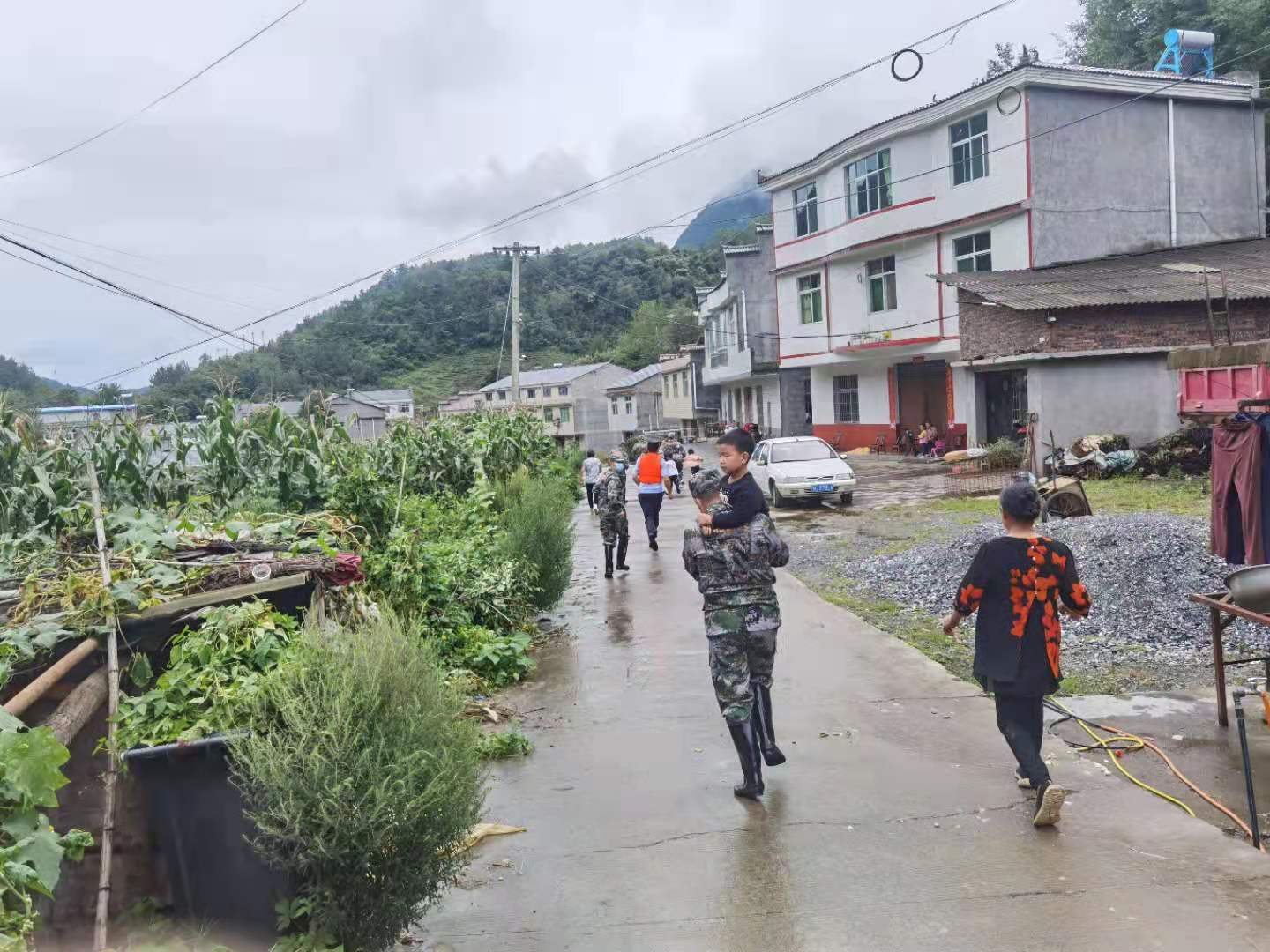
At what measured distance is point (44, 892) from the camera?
9.57ft

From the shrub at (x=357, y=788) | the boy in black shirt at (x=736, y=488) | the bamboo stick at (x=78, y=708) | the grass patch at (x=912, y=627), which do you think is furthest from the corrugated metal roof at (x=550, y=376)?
the shrub at (x=357, y=788)

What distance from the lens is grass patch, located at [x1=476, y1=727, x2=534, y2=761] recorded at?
236 inches

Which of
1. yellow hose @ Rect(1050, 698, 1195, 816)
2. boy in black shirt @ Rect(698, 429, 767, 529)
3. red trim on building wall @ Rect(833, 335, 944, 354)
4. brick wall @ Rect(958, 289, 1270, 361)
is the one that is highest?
red trim on building wall @ Rect(833, 335, 944, 354)

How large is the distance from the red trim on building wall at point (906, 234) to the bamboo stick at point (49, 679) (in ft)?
88.7

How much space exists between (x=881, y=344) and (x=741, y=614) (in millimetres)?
27500

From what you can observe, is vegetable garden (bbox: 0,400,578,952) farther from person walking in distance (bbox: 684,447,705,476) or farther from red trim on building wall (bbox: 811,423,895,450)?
red trim on building wall (bbox: 811,423,895,450)

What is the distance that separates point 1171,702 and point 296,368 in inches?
1299

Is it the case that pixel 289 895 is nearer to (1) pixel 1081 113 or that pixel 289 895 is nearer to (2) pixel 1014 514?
(2) pixel 1014 514

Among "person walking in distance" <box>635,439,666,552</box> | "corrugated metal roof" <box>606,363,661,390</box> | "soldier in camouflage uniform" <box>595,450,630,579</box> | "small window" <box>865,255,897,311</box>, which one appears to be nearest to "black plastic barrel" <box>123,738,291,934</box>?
"soldier in camouflage uniform" <box>595,450,630,579</box>

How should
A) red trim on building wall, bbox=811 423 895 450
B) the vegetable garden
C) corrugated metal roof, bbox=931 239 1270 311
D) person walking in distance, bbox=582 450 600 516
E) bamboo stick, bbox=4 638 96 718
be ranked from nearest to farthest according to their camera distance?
the vegetable garden < bamboo stick, bbox=4 638 96 718 < corrugated metal roof, bbox=931 239 1270 311 < person walking in distance, bbox=582 450 600 516 < red trim on building wall, bbox=811 423 895 450

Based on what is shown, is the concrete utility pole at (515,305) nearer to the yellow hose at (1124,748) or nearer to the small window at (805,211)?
the small window at (805,211)

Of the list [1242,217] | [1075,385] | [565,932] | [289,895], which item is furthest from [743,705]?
[1242,217]

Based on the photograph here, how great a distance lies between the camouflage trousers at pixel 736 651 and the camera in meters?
5.20

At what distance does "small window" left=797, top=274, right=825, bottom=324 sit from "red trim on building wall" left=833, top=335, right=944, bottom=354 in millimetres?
1982
